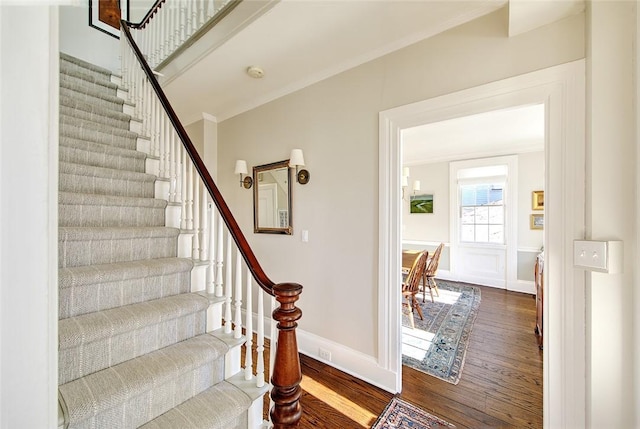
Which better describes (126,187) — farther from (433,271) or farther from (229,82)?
(433,271)

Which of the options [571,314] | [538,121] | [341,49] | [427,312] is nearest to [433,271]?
[427,312]

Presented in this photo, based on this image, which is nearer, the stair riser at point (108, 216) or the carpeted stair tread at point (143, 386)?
the carpeted stair tread at point (143, 386)

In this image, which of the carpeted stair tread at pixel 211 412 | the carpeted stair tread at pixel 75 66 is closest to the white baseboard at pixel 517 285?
the carpeted stair tread at pixel 211 412

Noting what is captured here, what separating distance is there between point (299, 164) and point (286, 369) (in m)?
1.75

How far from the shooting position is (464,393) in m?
1.93

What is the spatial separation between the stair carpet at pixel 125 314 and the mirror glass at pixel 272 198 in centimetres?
106

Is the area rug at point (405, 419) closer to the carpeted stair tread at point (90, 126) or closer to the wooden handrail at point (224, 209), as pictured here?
the wooden handrail at point (224, 209)

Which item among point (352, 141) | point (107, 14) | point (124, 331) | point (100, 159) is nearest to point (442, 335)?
point (352, 141)

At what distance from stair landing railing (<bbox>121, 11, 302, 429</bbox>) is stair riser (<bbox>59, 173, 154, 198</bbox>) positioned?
16cm

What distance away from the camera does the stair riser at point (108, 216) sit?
159 cm

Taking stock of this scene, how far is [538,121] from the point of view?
11.1 feet

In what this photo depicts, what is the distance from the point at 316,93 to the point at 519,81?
1543 millimetres
